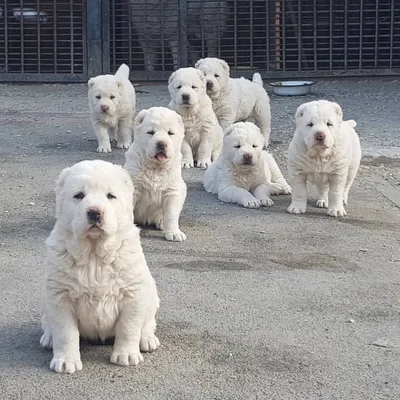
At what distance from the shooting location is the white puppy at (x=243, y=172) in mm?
8742

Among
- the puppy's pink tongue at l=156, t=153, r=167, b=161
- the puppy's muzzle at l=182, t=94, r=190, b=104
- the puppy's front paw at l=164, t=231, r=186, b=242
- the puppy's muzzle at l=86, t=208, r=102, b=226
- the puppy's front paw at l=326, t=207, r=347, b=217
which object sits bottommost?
the puppy's front paw at l=164, t=231, r=186, b=242

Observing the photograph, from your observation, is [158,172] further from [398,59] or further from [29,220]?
[398,59]

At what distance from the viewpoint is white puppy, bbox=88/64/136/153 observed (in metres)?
10.8

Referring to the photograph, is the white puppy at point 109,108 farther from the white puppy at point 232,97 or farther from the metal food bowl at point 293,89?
the metal food bowl at point 293,89

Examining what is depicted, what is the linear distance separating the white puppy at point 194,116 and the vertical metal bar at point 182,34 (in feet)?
21.3

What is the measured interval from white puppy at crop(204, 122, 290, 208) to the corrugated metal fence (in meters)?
8.05

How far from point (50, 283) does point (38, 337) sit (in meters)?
0.59

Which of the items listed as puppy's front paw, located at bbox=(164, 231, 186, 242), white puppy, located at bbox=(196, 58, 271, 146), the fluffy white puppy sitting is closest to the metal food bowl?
white puppy, located at bbox=(196, 58, 271, 146)

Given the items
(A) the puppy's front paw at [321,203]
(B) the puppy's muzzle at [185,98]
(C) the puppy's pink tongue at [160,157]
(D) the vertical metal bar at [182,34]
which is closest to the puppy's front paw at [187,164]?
(B) the puppy's muzzle at [185,98]

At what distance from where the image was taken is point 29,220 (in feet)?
25.8

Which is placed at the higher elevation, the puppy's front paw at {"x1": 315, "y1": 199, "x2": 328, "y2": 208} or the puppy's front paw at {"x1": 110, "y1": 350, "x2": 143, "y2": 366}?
the puppy's front paw at {"x1": 315, "y1": 199, "x2": 328, "y2": 208}

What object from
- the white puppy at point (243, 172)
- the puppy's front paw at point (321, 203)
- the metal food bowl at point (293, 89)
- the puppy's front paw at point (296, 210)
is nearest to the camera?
the puppy's front paw at point (296, 210)

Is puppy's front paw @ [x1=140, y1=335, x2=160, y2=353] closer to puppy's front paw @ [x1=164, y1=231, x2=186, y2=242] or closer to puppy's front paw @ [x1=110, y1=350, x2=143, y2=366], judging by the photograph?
puppy's front paw @ [x1=110, y1=350, x2=143, y2=366]

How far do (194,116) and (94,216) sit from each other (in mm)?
5997
